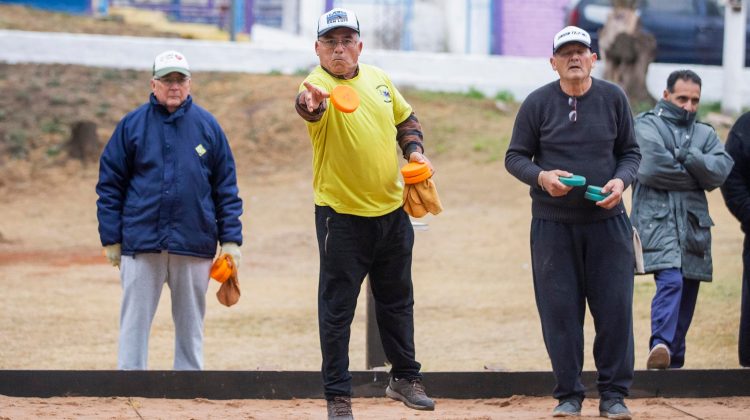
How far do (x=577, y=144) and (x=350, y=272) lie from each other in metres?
1.36

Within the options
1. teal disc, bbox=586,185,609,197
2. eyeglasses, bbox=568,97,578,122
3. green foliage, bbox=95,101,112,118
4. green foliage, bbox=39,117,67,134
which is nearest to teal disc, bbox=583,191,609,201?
teal disc, bbox=586,185,609,197

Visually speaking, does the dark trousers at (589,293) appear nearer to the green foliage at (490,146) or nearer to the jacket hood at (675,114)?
the jacket hood at (675,114)

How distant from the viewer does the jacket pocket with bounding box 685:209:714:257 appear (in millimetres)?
7906

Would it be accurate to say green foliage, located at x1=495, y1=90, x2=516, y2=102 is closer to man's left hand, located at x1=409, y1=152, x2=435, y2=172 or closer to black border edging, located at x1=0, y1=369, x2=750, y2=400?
black border edging, located at x1=0, y1=369, x2=750, y2=400

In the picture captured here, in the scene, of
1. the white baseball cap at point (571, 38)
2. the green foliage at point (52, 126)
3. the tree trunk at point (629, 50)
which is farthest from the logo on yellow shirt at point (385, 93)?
the green foliage at point (52, 126)

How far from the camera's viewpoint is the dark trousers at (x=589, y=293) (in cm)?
655

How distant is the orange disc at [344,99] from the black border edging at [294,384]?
2075 mm

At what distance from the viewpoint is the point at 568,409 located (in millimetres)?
6594

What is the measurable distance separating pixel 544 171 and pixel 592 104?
44cm

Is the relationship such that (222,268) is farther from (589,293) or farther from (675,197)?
(675,197)

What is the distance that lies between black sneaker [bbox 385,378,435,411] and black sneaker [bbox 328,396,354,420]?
0.35 meters

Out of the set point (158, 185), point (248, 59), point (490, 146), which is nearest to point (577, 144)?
point (158, 185)

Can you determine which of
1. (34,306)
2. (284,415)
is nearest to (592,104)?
(284,415)

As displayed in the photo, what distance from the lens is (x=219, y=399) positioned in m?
7.29
